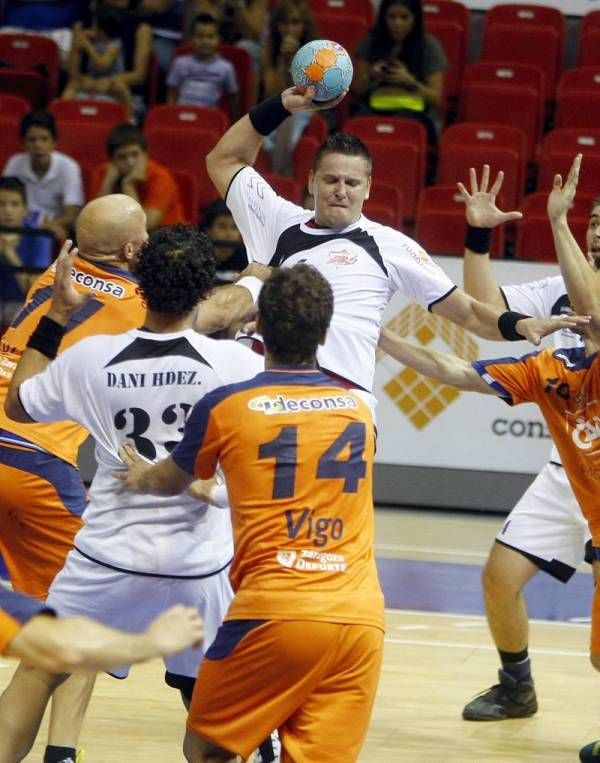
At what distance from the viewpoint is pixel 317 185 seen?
5.82 metres

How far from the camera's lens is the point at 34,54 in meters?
14.7

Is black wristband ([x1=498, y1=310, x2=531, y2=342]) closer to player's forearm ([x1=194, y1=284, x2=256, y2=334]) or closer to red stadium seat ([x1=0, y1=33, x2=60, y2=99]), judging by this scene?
player's forearm ([x1=194, y1=284, x2=256, y2=334])

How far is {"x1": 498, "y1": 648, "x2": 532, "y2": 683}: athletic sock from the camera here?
6.80 m

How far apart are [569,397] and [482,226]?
943 millimetres

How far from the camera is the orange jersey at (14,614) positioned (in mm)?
3420

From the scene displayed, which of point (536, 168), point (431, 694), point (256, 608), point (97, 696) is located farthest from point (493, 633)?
point (536, 168)

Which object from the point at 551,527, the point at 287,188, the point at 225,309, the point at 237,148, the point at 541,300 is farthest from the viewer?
the point at 287,188

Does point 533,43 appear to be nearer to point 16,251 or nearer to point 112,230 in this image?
point 16,251

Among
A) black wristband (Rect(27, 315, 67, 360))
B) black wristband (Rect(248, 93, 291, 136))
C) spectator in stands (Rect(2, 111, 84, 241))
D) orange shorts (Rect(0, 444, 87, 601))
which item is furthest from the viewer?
spectator in stands (Rect(2, 111, 84, 241))

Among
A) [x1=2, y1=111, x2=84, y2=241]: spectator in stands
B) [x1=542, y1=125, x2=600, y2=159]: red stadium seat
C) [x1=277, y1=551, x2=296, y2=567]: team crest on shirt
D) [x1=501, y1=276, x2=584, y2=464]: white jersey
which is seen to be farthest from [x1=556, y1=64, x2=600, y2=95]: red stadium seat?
[x1=277, y1=551, x2=296, y2=567]: team crest on shirt

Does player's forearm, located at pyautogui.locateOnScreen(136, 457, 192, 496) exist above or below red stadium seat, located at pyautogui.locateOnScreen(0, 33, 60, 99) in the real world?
above

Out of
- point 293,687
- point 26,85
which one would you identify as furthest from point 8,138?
point 293,687

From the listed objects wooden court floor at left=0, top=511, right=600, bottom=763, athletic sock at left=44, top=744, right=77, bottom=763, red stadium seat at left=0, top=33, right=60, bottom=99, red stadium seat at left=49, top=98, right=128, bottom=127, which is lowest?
wooden court floor at left=0, top=511, right=600, bottom=763

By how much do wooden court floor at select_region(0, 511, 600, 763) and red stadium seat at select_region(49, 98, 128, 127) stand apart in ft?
21.6
